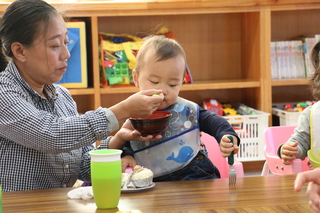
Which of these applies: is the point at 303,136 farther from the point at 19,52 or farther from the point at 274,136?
the point at 19,52

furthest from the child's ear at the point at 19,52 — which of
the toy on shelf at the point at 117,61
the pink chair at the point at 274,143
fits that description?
the toy on shelf at the point at 117,61

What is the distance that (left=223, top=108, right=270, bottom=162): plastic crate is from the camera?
10.7 feet

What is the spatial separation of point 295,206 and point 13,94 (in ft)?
2.80

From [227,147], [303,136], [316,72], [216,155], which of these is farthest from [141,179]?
[316,72]

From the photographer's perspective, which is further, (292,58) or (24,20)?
(292,58)

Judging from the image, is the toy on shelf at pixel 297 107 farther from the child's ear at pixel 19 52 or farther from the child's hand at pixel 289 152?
the child's ear at pixel 19 52

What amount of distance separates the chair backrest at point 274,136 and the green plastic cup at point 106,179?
1.18 m

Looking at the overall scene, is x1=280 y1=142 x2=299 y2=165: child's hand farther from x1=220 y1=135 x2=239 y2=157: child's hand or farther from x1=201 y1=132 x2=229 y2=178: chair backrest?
x1=220 y1=135 x2=239 y2=157: child's hand

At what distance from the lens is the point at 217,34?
3682mm

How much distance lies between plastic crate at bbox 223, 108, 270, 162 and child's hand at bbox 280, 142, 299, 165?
1.38 meters

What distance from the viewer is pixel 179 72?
5.74 ft

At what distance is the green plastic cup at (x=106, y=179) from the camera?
117 centimetres

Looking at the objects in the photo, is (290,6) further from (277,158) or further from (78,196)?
(78,196)

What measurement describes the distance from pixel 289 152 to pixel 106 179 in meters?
0.91
